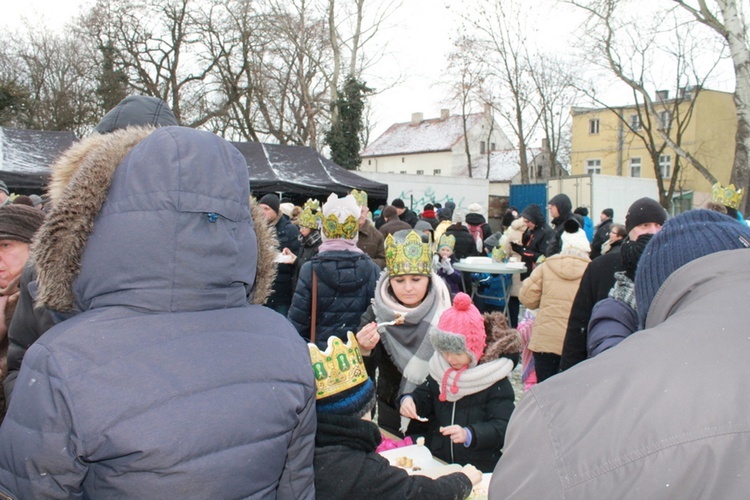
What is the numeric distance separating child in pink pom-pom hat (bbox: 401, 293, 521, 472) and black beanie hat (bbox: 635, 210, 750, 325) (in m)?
1.38

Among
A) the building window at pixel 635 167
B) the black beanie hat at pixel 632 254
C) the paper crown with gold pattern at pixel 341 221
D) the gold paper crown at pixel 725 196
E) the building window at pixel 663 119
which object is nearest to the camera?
the black beanie hat at pixel 632 254

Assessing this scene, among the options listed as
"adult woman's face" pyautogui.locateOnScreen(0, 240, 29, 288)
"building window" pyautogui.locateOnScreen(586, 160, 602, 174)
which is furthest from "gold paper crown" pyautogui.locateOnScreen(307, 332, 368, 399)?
"building window" pyautogui.locateOnScreen(586, 160, 602, 174)

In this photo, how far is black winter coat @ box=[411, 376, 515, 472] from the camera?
8.82 ft

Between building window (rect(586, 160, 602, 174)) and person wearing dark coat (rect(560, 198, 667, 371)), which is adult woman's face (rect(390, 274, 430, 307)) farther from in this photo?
building window (rect(586, 160, 602, 174))

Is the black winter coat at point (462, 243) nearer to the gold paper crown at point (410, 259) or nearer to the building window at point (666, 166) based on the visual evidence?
the gold paper crown at point (410, 259)

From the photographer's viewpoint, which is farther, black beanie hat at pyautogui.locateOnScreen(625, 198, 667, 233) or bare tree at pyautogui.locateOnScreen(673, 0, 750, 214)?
bare tree at pyautogui.locateOnScreen(673, 0, 750, 214)

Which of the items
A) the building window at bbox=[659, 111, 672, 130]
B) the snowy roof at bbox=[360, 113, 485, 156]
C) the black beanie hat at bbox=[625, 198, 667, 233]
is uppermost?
the snowy roof at bbox=[360, 113, 485, 156]

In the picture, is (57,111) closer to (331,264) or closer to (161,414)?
(331,264)

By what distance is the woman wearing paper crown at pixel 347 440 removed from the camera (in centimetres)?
179

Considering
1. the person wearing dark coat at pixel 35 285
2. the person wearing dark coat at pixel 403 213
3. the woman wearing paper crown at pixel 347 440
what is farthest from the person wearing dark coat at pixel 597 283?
the person wearing dark coat at pixel 403 213

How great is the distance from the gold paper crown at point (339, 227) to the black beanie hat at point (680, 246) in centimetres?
322

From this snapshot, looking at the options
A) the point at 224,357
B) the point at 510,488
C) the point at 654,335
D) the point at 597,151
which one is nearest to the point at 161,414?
the point at 224,357

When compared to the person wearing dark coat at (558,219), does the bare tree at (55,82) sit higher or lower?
higher

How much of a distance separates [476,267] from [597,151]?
3579 centimetres
